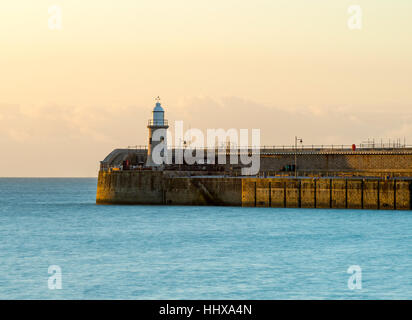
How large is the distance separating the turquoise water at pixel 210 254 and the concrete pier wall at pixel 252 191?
1.32m

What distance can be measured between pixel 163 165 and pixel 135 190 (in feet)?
19.3

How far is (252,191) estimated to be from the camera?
77125 millimetres

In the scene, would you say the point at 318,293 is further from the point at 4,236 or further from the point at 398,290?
the point at 4,236

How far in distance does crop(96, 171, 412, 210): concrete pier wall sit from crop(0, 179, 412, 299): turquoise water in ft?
4.32

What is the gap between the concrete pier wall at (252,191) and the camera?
232 ft

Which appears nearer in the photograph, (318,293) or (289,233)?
(318,293)

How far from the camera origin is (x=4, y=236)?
57.8 meters

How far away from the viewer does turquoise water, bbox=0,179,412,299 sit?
3488 cm
